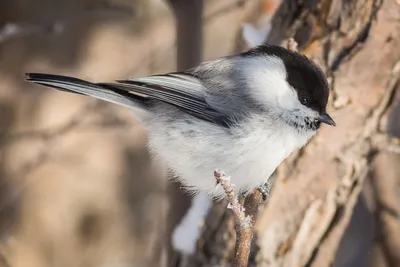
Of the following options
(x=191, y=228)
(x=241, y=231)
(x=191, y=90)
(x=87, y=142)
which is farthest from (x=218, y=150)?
(x=87, y=142)

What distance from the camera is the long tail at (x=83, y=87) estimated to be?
134 centimetres

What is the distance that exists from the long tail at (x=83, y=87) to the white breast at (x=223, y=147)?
0.32ft

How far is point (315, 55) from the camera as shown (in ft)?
5.41

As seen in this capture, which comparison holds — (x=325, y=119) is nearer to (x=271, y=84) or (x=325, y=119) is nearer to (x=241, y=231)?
(x=271, y=84)

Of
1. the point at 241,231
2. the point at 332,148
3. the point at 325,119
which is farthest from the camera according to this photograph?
the point at 332,148

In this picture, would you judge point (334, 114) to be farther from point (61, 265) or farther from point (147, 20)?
point (61, 265)

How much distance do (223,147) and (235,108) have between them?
0.29 feet

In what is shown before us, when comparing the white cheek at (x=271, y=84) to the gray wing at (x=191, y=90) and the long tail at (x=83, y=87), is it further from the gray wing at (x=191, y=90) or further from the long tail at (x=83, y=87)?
the long tail at (x=83, y=87)

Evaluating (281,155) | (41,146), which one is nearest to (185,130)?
(281,155)

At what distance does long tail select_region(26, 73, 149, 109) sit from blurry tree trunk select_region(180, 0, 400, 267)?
41 centimetres

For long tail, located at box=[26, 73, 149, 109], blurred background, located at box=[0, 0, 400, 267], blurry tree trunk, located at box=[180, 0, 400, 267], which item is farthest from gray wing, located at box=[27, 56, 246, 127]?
blurred background, located at box=[0, 0, 400, 267]

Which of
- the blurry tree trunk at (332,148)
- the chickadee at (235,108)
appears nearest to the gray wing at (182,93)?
the chickadee at (235,108)

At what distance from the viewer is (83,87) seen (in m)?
1.36

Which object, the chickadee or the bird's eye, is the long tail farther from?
the bird's eye
